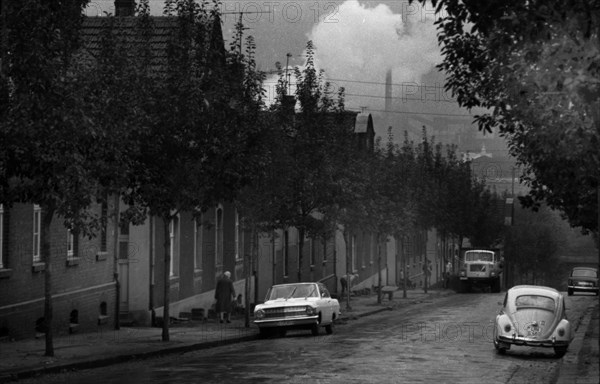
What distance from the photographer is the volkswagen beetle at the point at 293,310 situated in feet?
99.8

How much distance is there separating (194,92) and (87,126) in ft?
22.0

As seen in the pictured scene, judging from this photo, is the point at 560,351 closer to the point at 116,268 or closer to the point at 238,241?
the point at 116,268

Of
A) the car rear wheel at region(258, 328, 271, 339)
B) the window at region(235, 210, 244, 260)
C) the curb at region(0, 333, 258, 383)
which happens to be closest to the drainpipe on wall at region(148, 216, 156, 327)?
the car rear wheel at region(258, 328, 271, 339)

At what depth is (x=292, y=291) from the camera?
3184 centimetres

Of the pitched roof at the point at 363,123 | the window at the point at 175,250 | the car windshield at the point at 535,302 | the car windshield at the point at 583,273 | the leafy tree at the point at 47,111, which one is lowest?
the car windshield at the point at 535,302

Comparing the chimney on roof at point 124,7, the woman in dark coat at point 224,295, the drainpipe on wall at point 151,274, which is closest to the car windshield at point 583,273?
the chimney on roof at point 124,7

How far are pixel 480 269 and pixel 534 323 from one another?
48069 mm

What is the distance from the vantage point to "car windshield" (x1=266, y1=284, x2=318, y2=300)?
31.7m

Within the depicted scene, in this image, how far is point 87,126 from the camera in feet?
67.8

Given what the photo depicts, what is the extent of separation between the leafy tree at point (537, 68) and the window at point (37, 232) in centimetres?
1171

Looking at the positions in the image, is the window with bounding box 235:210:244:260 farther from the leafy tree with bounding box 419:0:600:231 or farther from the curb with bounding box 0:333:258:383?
the leafy tree with bounding box 419:0:600:231

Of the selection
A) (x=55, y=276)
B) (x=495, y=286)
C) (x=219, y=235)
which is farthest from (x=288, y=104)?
(x=495, y=286)

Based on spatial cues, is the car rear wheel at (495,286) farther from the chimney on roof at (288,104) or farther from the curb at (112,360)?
the curb at (112,360)

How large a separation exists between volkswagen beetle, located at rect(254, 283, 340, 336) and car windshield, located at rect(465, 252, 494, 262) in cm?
4229
